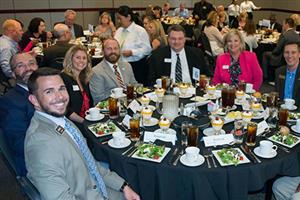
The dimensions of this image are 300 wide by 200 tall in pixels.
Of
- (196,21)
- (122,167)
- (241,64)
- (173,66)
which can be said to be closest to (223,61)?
(241,64)

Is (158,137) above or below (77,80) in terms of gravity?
below

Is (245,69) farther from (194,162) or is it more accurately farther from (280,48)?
(280,48)

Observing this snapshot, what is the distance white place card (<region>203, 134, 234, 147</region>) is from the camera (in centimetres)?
218

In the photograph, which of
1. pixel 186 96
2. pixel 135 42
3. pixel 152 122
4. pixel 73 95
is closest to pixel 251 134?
pixel 152 122

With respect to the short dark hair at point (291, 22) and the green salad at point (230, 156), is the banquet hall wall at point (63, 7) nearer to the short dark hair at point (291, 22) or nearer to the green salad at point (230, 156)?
the short dark hair at point (291, 22)

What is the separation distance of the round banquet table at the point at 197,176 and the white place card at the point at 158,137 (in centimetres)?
5

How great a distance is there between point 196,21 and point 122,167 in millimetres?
8480

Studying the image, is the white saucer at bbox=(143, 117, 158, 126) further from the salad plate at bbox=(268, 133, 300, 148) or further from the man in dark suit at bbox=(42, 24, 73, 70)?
the man in dark suit at bbox=(42, 24, 73, 70)

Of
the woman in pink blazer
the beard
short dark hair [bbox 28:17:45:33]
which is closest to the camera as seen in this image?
the beard

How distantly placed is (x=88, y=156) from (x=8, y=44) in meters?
3.57

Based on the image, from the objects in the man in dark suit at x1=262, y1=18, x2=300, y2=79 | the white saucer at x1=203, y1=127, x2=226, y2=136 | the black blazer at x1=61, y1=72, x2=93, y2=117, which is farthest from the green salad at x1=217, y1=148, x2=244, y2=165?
the man in dark suit at x1=262, y1=18, x2=300, y2=79

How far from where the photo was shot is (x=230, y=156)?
205 cm

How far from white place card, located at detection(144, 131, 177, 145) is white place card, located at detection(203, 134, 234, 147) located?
22 cm

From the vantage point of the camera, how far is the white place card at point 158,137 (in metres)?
2.23
